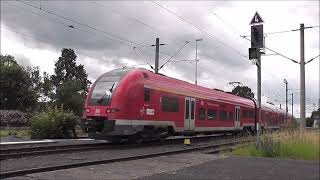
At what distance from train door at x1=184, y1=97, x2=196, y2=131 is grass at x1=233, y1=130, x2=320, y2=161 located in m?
6.37

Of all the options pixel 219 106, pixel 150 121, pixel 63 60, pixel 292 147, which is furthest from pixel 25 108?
pixel 292 147

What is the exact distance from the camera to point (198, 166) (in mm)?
13117

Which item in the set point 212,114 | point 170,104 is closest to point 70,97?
point 212,114

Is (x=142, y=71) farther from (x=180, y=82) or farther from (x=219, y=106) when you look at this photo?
(x=219, y=106)

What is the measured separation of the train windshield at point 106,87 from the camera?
64.7 ft

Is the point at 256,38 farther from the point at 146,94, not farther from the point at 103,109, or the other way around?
the point at 103,109

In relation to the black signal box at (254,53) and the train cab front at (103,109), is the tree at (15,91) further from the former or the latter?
the black signal box at (254,53)

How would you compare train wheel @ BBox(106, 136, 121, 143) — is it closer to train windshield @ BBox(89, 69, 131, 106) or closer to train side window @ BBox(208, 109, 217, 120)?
train windshield @ BBox(89, 69, 131, 106)

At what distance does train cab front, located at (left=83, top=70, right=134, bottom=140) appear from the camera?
1906 centimetres

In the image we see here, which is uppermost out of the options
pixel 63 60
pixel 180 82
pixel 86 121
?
pixel 63 60

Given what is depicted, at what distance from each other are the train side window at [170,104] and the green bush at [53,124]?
20.2 feet

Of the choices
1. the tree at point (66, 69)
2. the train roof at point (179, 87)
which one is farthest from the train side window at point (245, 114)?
the tree at point (66, 69)

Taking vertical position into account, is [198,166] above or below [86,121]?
below

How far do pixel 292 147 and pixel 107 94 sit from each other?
7.78m
